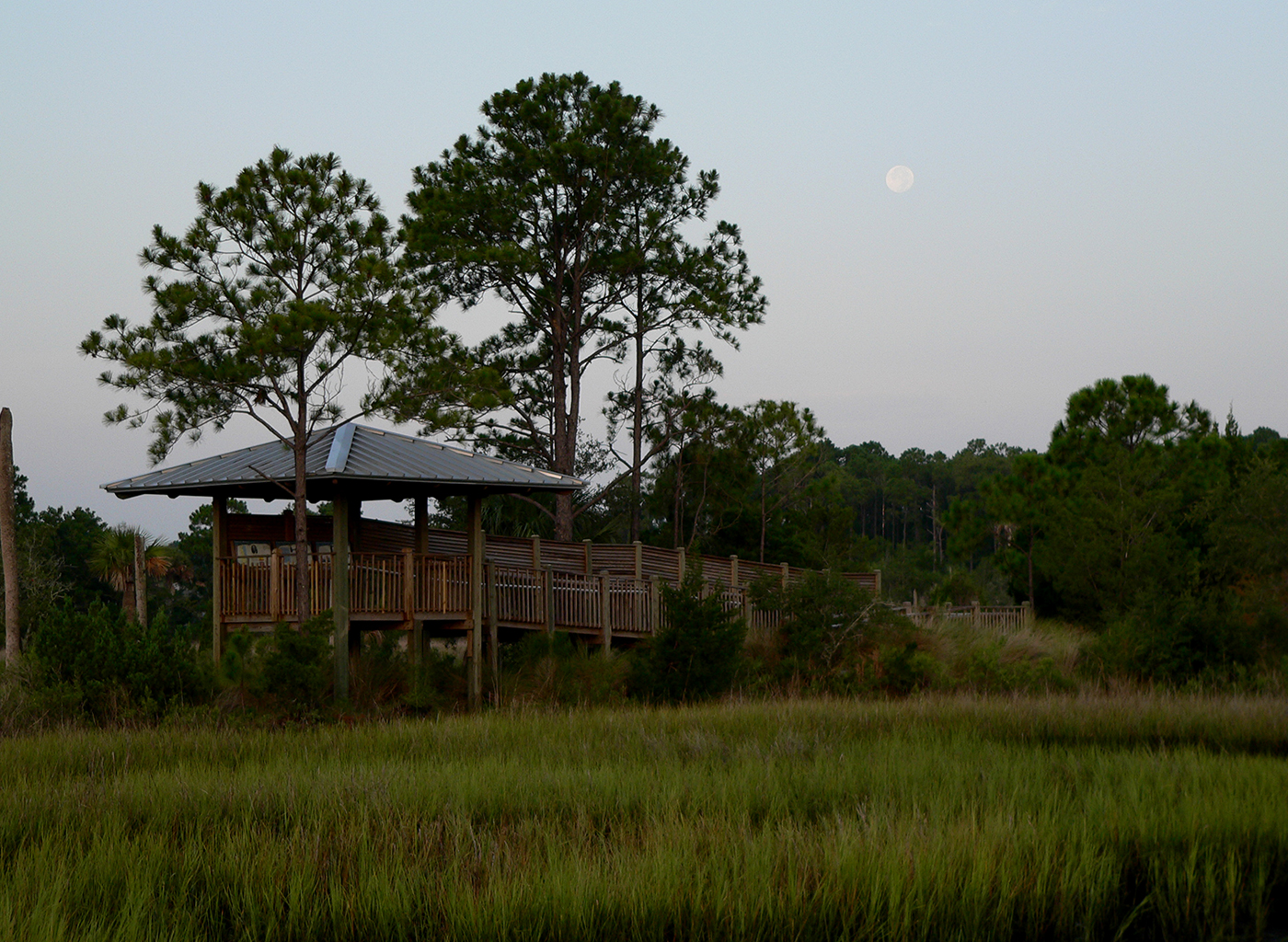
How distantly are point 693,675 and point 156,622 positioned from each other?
8361 mm

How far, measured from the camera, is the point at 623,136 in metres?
32.2

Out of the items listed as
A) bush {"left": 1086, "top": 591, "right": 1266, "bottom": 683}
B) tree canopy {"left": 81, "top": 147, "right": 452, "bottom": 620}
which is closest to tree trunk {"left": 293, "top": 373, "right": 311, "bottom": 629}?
tree canopy {"left": 81, "top": 147, "right": 452, "bottom": 620}

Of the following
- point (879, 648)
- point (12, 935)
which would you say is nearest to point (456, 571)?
point (879, 648)

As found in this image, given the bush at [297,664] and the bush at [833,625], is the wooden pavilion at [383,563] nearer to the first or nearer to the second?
the bush at [297,664]

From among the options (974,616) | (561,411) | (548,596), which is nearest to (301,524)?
(548,596)

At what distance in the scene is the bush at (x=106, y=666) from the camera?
14.8 meters

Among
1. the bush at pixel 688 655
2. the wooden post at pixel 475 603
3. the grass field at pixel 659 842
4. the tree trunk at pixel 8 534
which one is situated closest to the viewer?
the grass field at pixel 659 842

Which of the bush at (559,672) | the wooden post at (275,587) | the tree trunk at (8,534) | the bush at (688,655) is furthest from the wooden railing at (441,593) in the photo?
the tree trunk at (8,534)

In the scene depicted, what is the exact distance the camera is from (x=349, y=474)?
17.3 metres

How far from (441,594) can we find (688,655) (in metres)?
4.32

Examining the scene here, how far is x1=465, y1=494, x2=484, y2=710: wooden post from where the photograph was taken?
1936cm

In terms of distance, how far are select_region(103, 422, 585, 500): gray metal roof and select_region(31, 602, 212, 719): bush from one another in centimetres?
325

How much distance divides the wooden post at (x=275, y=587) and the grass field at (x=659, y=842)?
6.46 metres

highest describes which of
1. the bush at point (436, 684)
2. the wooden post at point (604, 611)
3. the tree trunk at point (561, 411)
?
the tree trunk at point (561, 411)
